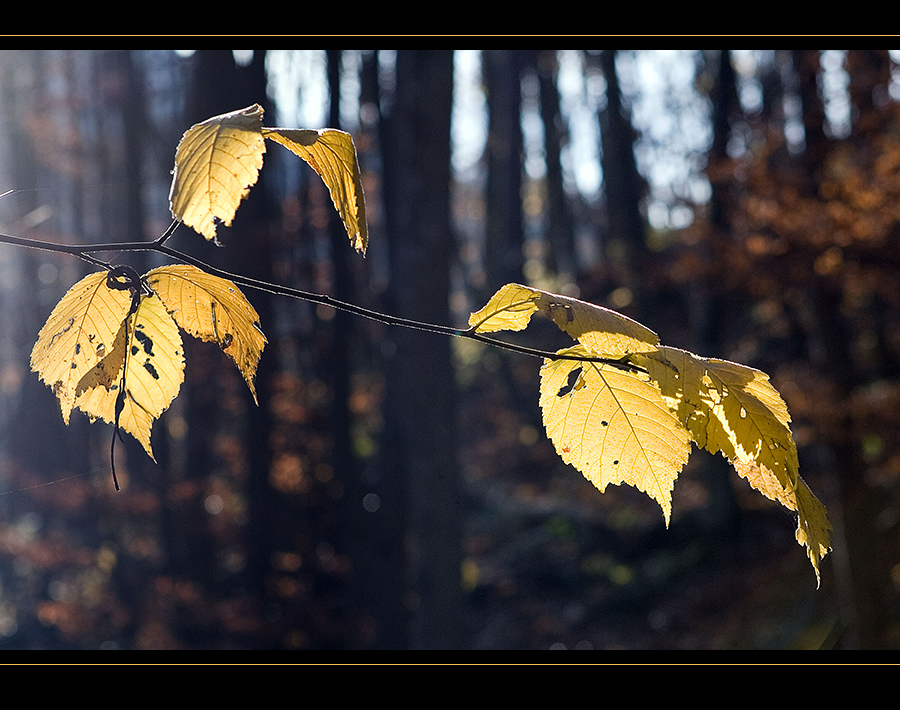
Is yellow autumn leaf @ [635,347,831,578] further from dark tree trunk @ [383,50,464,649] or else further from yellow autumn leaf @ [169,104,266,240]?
dark tree trunk @ [383,50,464,649]

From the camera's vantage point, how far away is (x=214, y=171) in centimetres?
59

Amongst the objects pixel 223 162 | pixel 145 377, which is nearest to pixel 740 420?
pixel 223 162

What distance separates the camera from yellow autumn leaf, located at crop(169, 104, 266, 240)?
0.58m

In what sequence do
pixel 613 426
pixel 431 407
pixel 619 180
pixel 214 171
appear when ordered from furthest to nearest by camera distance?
pixel 619 180 → pixel 431 407 → pixel 613 426 → pixel 214 171

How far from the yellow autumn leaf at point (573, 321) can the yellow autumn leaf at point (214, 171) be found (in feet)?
0.81

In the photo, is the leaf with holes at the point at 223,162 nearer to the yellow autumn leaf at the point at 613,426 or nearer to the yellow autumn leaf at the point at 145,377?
the yellow autumn leaf at the point at 145,377

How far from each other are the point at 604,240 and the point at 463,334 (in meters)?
10.7

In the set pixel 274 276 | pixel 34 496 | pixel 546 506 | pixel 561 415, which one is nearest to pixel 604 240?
pixel 546 506

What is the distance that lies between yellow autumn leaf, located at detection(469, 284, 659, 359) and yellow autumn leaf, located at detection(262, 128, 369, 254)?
5.5 inches

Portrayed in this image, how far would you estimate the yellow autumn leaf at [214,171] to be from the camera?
1.90 feet

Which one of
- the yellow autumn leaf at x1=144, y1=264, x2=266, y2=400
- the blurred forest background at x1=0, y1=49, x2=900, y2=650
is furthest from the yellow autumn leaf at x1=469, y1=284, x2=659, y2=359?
the blurred forest background at x1=0, y1=49, x2=900, y2=650

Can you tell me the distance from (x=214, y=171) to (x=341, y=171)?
0.43 feet

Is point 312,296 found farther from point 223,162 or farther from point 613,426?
point 613,426

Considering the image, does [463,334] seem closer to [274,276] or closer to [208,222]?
[208,222]
